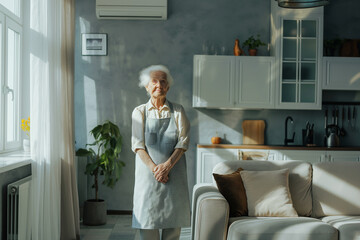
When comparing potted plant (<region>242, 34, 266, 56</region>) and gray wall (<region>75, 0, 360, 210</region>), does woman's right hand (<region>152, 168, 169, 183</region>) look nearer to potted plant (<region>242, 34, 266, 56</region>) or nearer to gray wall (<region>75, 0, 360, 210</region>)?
gray wall (<region>75, 0, 360, 210</region>)

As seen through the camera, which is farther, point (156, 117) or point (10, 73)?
point (10, 73)

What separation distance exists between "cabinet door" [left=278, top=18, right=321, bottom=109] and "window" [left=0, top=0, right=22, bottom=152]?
315cm

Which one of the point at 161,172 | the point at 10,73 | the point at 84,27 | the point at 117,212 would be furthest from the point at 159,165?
the point at 84,27

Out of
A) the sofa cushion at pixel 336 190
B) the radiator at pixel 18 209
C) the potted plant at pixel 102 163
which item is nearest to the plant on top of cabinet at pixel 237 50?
the potted plant at pixel 102 163

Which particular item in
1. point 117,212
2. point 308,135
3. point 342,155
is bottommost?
point 117,212

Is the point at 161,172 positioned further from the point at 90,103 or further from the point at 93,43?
the point at 93,43

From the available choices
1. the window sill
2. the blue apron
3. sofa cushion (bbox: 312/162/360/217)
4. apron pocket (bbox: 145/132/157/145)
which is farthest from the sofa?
the window sill

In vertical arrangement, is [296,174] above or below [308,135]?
below

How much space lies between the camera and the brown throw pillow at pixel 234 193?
3156mm

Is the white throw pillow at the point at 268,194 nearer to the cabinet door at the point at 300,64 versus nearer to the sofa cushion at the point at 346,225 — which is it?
the sofa cushion at the point at 346,225

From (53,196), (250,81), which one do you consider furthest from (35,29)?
(250,81)

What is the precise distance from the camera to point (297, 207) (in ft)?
10.8

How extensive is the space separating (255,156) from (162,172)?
8.08ft

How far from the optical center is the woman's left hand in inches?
114
